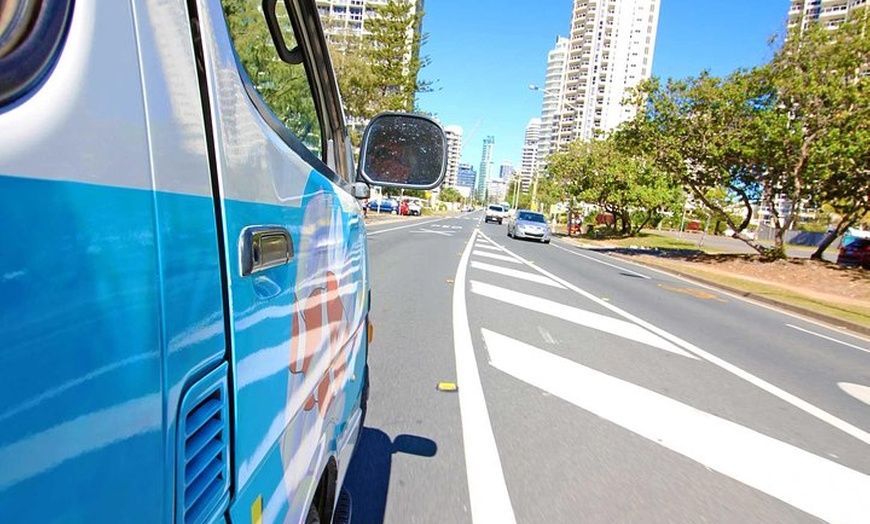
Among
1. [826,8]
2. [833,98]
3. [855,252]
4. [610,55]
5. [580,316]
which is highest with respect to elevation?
[826,8]

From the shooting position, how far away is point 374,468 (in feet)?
10.4

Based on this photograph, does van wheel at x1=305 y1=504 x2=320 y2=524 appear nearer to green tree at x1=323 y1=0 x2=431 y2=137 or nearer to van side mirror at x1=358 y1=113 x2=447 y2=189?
van side mirror at x1=358 y1=113 x2=447 y2=189

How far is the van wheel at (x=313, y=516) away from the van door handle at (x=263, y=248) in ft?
2.84

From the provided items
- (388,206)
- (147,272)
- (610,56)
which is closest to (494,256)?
(147,272)

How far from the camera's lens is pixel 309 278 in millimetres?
1594

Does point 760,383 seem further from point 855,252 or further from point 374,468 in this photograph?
point 855,252

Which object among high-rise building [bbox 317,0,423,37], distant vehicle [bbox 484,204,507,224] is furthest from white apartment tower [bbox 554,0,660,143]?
high-rise building [bbox 317,0,423,37]

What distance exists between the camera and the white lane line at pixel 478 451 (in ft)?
9.14

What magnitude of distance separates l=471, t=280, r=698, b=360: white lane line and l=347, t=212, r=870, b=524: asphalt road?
0.19 ft

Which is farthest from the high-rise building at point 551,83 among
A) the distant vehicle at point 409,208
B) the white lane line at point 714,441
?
the white lane line at point 714,441

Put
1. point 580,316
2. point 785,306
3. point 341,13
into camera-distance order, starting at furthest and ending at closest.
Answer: point 785,306, point 580,316, point 341,13

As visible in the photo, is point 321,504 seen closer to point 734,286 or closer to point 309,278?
point 309,278

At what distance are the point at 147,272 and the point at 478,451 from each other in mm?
2970

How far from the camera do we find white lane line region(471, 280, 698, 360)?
264 inches
